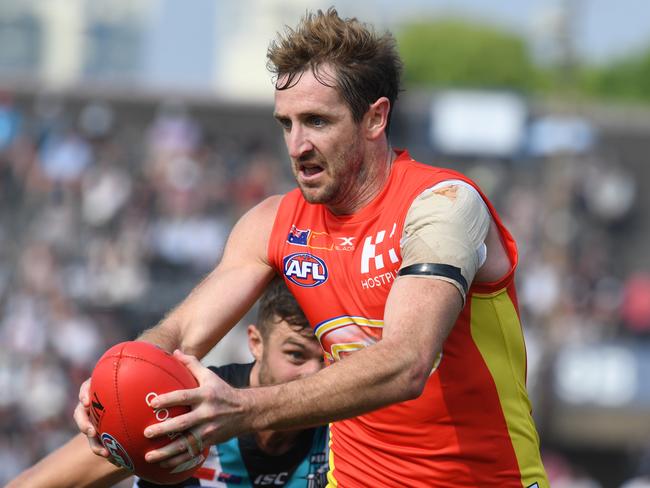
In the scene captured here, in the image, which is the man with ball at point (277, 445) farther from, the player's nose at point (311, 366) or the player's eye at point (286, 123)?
the player's eye at point (286, 123)

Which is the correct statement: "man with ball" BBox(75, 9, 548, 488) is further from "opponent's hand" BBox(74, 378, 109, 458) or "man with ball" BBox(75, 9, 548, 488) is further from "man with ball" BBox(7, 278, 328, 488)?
"man with ball" BBox(7, 278, 328, 488)

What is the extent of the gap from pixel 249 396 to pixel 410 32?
7089 centimetres

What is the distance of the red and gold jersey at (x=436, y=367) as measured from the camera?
3998 mm

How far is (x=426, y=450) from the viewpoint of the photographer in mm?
4055

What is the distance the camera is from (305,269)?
4277 mm

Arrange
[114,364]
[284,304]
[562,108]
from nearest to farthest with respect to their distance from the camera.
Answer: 1. [114,364]
2. [284,304]
3. [562,108]

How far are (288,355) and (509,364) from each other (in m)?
1.27

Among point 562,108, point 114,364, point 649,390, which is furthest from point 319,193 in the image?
point 562,108

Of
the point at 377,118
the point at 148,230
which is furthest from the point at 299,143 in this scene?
the point at 148,230

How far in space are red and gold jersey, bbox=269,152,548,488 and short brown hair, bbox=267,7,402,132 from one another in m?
0.32

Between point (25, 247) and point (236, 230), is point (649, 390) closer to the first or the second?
point (25, 247)

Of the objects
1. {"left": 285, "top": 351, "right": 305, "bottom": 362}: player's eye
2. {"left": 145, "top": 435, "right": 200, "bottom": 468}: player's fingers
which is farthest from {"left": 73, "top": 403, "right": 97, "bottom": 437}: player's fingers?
{"left": 285, "top": 351, "right": 305, "bottom": 362}: player's eye

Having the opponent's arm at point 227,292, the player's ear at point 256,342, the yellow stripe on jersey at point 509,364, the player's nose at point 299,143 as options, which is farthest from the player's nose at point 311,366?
the player's nose at point 299,143

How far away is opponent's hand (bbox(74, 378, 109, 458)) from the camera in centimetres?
376
